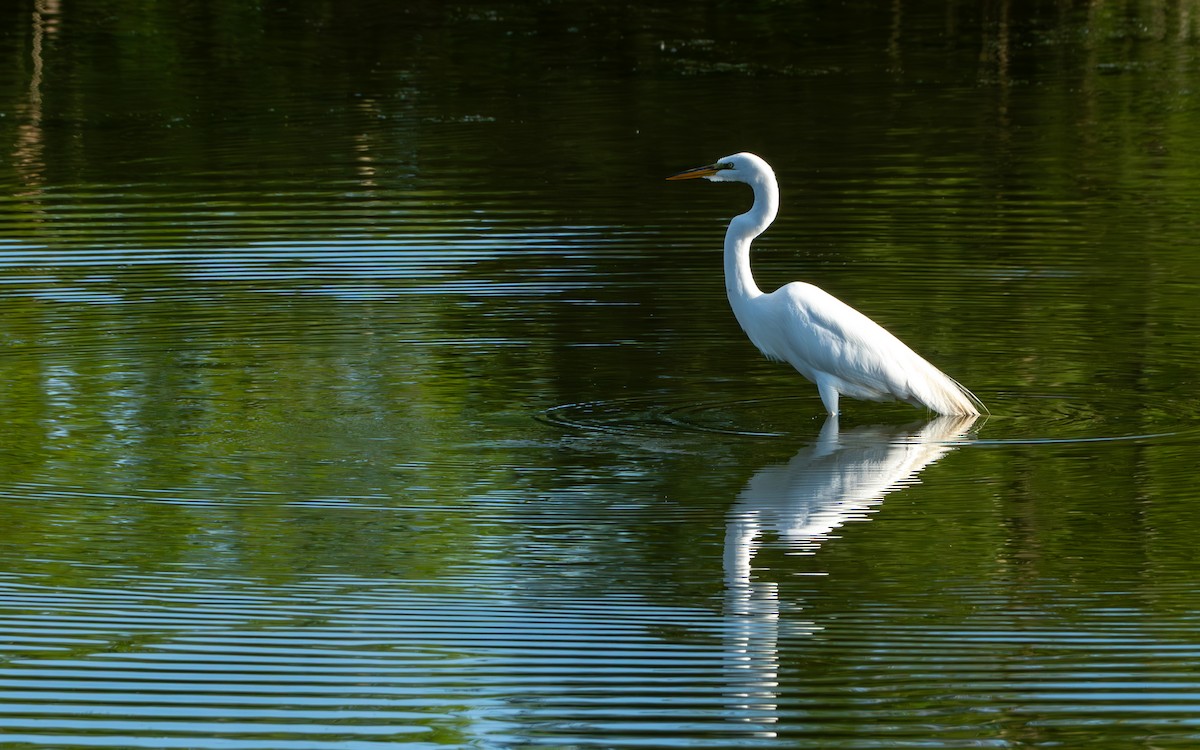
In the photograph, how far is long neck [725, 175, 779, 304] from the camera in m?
11.8

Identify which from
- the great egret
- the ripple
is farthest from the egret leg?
the ripple

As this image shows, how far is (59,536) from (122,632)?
64.0 inches

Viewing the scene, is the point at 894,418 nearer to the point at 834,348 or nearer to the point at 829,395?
the point at 829,395

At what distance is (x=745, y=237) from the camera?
1191 centimetres

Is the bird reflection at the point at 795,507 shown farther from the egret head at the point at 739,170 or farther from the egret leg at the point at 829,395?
the egret head at the point at 739,170

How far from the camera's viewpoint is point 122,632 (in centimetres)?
777

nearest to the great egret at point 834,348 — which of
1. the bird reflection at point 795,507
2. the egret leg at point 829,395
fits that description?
the egret leg at point 829,395

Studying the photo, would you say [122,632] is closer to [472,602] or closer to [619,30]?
[472,602]

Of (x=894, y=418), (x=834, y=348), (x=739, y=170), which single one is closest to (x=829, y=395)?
(x=834, y=348)

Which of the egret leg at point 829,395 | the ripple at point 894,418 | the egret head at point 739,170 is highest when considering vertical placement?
the egret head at point 739,170

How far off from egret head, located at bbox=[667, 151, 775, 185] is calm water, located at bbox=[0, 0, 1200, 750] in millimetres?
1278

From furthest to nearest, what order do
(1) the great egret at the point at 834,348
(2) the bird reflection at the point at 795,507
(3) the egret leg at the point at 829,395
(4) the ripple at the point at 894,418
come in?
(3) the egret leg at the point at 829,395 < (1) the great egret at the point at 834,348 < (4) the ripple at the point at 894,418 < (2) the bird reflection at the point at 795,507

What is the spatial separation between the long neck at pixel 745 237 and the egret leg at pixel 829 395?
73 centimetres

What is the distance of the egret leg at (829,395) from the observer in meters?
11.5
